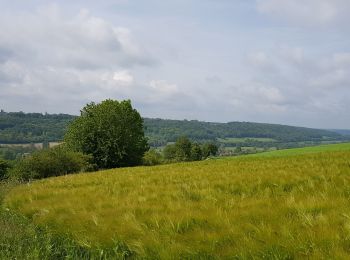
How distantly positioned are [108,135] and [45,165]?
22050 mm

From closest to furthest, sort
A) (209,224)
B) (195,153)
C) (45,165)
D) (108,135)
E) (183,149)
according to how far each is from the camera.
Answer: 1. (209,224)
2. (45,165)
3. (108,135)
4. (195,153)
5. (183,149)

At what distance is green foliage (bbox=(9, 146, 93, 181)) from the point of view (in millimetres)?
39406

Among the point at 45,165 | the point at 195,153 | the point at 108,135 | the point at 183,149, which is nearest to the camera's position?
the point at 45,165

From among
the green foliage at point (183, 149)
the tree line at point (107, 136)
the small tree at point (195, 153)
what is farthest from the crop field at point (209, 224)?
the green foliage at point (183, 149)

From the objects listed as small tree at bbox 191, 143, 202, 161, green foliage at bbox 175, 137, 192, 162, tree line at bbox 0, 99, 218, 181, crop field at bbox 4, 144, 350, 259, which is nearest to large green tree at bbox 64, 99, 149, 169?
tree line at bbox 0, 99, 218, 181

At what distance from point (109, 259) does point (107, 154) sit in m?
56.8

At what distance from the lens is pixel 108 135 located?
62.3 meters

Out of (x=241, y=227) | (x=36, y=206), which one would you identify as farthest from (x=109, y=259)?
(x=36, y=206)

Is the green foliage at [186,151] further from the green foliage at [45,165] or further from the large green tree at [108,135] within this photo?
the green foliage at [45,165]

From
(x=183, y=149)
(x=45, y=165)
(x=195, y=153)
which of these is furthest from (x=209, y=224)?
(x=183, y=149)

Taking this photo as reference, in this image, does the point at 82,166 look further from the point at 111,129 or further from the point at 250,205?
the point at 250,205

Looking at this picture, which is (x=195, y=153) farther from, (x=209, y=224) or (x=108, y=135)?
(x=209, y=224)

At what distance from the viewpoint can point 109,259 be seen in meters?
5.91

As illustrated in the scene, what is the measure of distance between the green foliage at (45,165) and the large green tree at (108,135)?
16.5m
